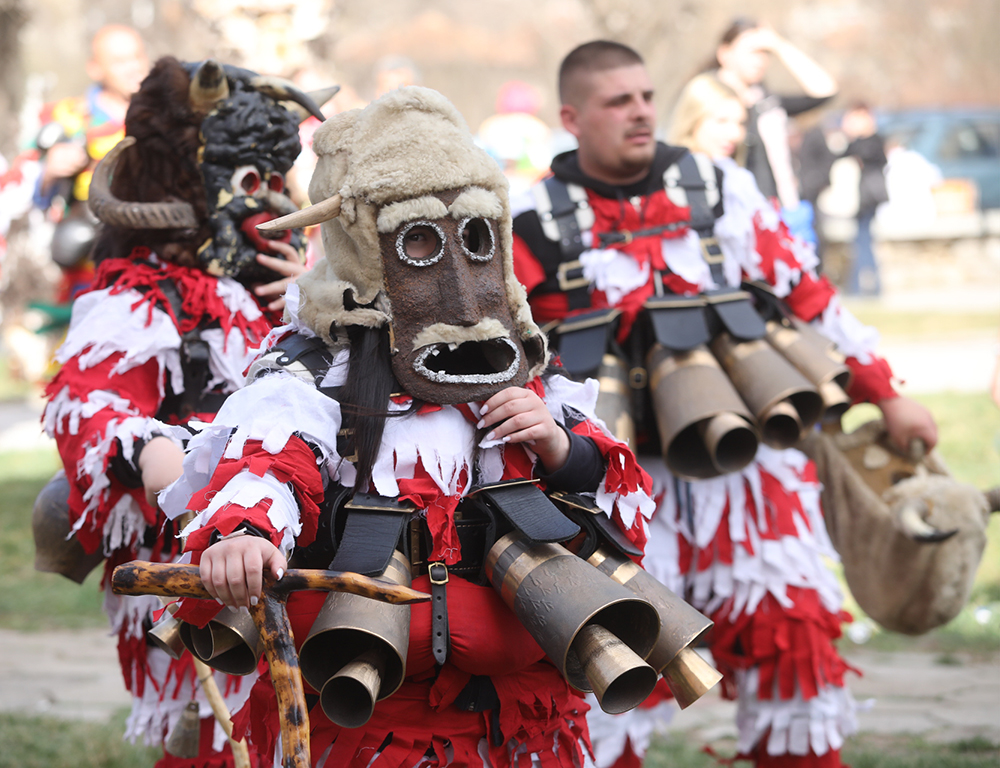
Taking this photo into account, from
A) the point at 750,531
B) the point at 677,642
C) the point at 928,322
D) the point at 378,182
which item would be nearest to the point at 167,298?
Answer: the point at 378,182

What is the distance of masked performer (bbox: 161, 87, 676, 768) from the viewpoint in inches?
85.4

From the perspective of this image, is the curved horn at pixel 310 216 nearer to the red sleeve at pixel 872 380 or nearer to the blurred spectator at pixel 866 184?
the red sleeve at pixel 872 380

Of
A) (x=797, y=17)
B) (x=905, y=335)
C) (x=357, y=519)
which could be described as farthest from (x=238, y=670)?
(x=797, y=17)

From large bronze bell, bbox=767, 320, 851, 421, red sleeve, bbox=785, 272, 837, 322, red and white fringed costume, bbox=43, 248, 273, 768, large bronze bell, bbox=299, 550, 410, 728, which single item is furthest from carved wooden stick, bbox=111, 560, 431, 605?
red sleeve, bbox=785, 272, 837, 322

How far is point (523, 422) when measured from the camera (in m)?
2.21

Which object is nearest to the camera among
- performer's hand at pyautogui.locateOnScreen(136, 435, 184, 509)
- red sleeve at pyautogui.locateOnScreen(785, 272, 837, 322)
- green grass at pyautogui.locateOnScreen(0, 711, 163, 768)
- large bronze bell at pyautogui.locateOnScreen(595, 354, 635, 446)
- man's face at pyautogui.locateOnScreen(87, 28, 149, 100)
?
performer's hand at pyautogui.locateOnScreen(136, 435, 184, 509)

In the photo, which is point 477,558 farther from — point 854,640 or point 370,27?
point 370,27

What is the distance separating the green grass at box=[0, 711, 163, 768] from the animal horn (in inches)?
91.6

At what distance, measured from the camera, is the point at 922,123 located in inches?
707

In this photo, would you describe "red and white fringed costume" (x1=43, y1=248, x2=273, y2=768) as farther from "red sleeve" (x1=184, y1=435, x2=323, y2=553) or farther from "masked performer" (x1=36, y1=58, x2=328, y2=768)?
"red sleeve" (x1=184, y1=435, x2=323, y2=553)

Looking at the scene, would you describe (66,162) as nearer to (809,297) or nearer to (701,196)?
(701,196)

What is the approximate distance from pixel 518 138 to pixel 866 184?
4.56 m

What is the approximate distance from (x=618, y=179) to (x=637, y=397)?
0.72 meters

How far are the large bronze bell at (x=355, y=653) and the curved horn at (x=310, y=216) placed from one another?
2.21ft
